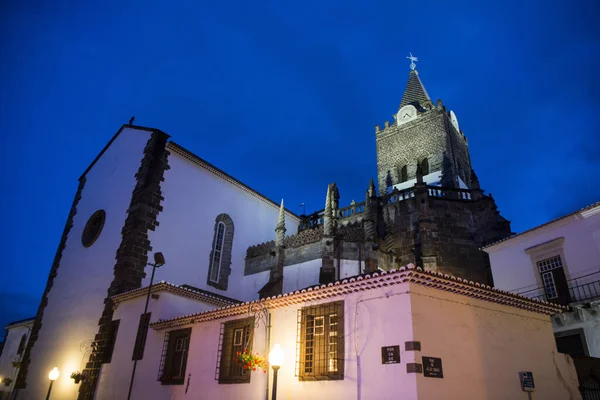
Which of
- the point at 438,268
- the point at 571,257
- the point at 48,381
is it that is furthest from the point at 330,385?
the point at 48,381

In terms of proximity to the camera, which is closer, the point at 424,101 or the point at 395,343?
the point at 395,343

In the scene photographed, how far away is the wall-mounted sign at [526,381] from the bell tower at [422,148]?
25.1 metres

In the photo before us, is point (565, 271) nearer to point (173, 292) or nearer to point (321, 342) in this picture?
point (321, 342)

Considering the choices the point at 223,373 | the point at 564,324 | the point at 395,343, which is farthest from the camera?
the point at 564,324

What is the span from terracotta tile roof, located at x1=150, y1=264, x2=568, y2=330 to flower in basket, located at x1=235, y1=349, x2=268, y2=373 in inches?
56.3

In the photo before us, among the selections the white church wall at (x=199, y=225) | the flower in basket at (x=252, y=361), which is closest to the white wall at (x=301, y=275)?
the white church wall at (x=199, y=225)

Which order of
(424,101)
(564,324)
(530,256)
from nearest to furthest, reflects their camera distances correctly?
(564,324), (530,256), (424,101)

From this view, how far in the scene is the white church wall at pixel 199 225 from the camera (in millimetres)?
22703

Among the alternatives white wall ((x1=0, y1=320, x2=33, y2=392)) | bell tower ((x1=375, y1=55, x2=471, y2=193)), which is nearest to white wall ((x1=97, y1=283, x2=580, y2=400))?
bell tower ((x1=375, y1=55, x2=471, y2=193))

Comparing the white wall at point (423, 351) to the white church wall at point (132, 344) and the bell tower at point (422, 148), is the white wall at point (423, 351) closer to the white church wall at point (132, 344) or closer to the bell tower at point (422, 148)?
the white church wall at point (132, 344)

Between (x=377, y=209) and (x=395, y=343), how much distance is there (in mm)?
19413

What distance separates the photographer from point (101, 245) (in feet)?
75.1

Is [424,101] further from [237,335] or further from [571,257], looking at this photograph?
[237,335]

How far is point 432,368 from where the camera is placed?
9586 mm
